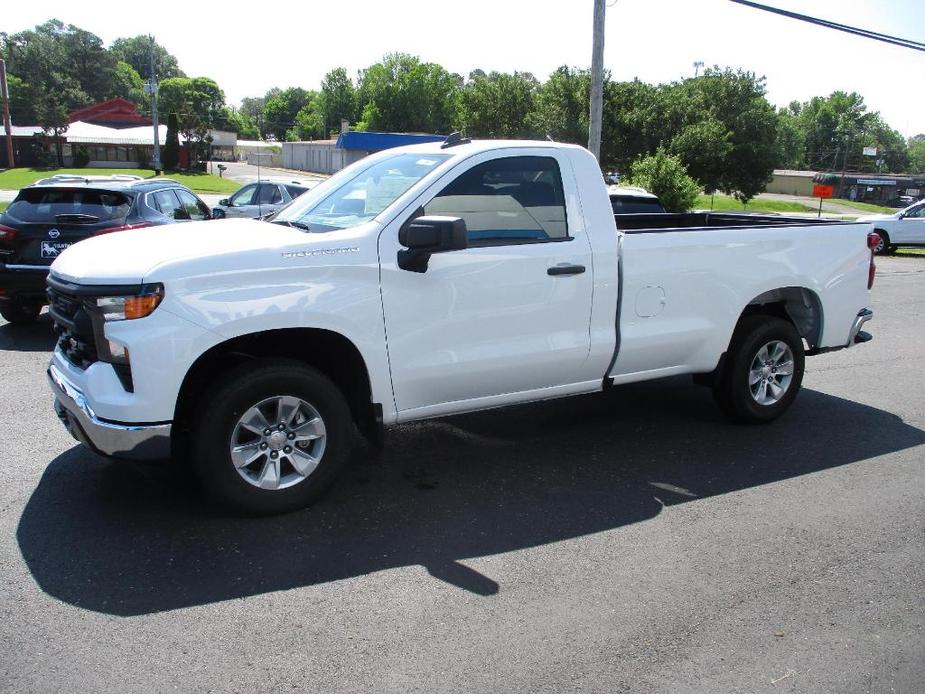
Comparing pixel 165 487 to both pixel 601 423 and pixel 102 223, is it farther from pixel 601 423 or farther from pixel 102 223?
pixel 102 223

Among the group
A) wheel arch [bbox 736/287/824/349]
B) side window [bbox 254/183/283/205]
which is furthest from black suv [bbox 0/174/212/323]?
side window [bbox 254/183/283/205]

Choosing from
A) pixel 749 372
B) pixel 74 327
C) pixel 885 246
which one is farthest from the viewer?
pixel 885 246

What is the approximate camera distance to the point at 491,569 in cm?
397

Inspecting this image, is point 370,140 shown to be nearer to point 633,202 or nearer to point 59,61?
point 633,202

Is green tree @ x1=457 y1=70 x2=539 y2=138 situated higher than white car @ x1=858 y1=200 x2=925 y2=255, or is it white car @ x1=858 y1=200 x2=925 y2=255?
green tree @ x1=457 y1=70 x2=539 y2=138

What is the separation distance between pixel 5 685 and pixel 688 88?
191ft

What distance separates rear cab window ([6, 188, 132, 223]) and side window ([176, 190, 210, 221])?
141cm

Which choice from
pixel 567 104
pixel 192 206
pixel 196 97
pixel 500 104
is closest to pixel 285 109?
pixel 196 97

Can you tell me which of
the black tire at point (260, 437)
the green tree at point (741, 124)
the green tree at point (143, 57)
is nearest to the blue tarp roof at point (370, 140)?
the green tree at point (741, 124)

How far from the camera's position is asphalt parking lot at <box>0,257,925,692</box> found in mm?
3203

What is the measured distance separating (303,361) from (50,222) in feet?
17.6

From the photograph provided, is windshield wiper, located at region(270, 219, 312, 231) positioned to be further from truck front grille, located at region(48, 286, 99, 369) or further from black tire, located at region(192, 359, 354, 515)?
truck front grille, located at region(48, 286, 99, 369)

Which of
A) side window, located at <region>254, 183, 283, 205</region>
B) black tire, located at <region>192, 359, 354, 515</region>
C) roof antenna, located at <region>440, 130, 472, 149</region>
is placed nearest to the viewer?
black tire, located at <region>192, 359, 354, 515</region>

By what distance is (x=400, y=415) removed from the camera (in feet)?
15.5
